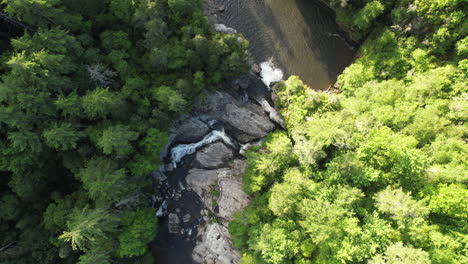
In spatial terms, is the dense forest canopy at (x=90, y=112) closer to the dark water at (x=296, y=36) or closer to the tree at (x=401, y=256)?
the dark water at (x=296, y=36)

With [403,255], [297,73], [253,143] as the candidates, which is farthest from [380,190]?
[297,73]

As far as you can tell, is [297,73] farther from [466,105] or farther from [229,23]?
[466,105]

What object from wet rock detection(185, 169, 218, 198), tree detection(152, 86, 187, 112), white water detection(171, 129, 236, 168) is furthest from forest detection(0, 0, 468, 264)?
wet rock detection(185, 169, 218, 198)

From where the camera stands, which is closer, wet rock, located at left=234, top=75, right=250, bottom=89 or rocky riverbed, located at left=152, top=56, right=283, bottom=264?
rocky riverbed, located at left=152, top=56, right=283, bottom=264

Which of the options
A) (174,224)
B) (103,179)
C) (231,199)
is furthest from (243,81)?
(174,224)

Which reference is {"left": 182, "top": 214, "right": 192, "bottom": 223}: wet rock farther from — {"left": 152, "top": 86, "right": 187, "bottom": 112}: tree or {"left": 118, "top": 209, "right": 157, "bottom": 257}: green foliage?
{"left": 152, "top": 86, "right": 187, "bottom": 112}: tree

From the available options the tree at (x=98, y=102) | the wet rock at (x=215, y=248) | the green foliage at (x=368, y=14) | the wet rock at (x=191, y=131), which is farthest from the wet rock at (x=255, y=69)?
the wet rock at (x=215, y=248)
